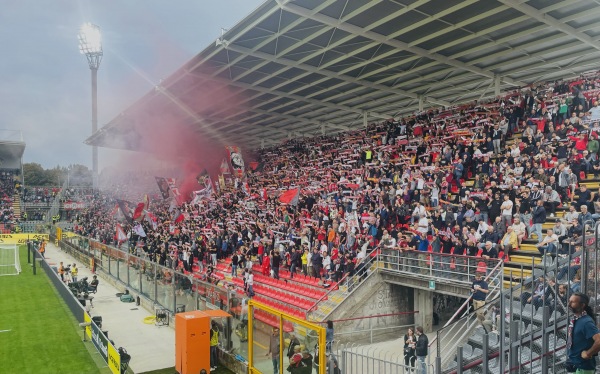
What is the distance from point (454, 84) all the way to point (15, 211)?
63.7 meters

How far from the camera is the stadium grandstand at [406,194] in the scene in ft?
37.8

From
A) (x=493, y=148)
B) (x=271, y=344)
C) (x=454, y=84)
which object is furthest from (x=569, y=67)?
(x=271, y=344)

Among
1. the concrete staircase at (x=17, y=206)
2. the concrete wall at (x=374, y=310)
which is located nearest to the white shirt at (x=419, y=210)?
the concrete wall at (x=374, y=310)

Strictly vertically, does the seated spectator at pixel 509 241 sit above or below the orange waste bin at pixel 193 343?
above

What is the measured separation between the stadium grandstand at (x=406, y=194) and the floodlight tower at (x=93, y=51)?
47.8 metres

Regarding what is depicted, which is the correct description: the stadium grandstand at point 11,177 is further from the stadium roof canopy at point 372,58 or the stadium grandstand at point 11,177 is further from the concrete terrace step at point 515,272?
the concrete terrace step at point 515,272

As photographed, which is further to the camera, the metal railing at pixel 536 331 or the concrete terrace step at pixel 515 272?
the concrete terrace step at pixel 515 272

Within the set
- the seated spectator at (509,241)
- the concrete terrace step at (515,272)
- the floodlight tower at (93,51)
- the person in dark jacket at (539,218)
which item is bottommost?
the concrete terrace step at (515,272)

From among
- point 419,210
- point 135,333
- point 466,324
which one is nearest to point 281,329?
point 466,324

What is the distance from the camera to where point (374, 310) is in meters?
18.0

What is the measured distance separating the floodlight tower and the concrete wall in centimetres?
6690

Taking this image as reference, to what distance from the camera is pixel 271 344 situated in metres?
10.6

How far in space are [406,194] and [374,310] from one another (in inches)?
189

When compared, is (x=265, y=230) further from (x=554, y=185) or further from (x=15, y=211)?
(x=15, y=211)
